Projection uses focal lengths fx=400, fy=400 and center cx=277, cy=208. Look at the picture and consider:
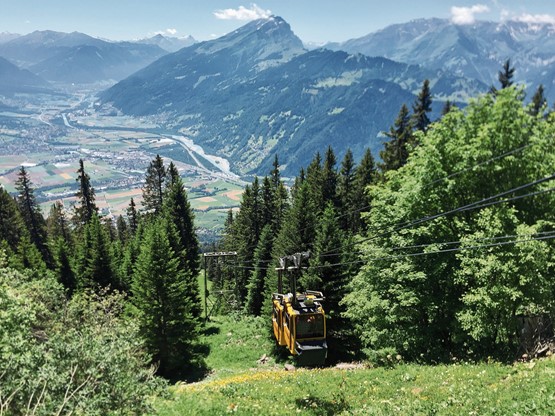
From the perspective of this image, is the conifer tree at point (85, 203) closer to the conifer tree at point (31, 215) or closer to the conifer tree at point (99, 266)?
the conifer tree at point (31, 215)

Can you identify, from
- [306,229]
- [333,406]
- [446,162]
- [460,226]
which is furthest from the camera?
[306,229]

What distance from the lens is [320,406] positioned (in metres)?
14.7

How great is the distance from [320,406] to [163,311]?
2253 centimetres

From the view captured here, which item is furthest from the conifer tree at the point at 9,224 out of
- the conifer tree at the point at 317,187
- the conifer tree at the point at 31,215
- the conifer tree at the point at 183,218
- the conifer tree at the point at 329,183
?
the conifer tree at the point at 329,183

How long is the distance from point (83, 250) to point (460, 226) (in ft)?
144

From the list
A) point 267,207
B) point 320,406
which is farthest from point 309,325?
point 267,207

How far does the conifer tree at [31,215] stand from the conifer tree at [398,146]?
5363 centimetres

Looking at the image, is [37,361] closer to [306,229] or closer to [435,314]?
[435,314]

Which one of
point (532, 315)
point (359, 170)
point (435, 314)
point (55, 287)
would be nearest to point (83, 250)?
point (55, 287)

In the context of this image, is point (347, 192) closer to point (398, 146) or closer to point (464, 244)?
point (398, 146)

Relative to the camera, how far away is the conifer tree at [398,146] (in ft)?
156

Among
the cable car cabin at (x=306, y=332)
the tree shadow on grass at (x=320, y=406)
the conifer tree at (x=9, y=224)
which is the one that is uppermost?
the conifer tree at (x=9, y=224)

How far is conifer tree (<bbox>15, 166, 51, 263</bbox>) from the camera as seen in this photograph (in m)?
64.2

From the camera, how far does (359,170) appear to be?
2245 inches
